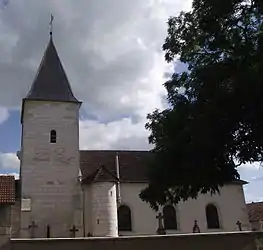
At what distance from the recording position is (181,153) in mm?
13406

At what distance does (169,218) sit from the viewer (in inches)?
1160

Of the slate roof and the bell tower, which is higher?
the slate roof

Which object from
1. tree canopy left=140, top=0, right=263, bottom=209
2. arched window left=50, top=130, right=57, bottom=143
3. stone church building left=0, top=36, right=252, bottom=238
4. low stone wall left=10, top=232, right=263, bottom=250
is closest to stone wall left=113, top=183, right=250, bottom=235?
stone church building left=0, top=36, right=252, bottom=238

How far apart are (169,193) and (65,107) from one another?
14677 millimetres

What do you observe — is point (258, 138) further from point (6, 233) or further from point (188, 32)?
point (6, 233)

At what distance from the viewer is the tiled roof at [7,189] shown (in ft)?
79.7

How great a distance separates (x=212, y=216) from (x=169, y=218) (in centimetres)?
345

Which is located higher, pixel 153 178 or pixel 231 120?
pixel 231 120

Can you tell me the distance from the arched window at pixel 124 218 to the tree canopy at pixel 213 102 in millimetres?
13764

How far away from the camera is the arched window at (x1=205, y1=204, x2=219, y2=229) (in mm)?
30016

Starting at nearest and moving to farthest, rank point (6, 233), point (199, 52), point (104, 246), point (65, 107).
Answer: point (199, 52), point (104, 246), point (6, 233), point (65, 107)

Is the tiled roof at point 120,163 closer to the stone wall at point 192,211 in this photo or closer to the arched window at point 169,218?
the stone wall at point 192,211

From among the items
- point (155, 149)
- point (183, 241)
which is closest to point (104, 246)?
point (183, 241)

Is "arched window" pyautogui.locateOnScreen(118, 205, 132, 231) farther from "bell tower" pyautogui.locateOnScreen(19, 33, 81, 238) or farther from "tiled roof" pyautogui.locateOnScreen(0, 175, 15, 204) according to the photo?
"tiled roof" pyautogui.locateOnScreen(0, 175, 15, 204)
